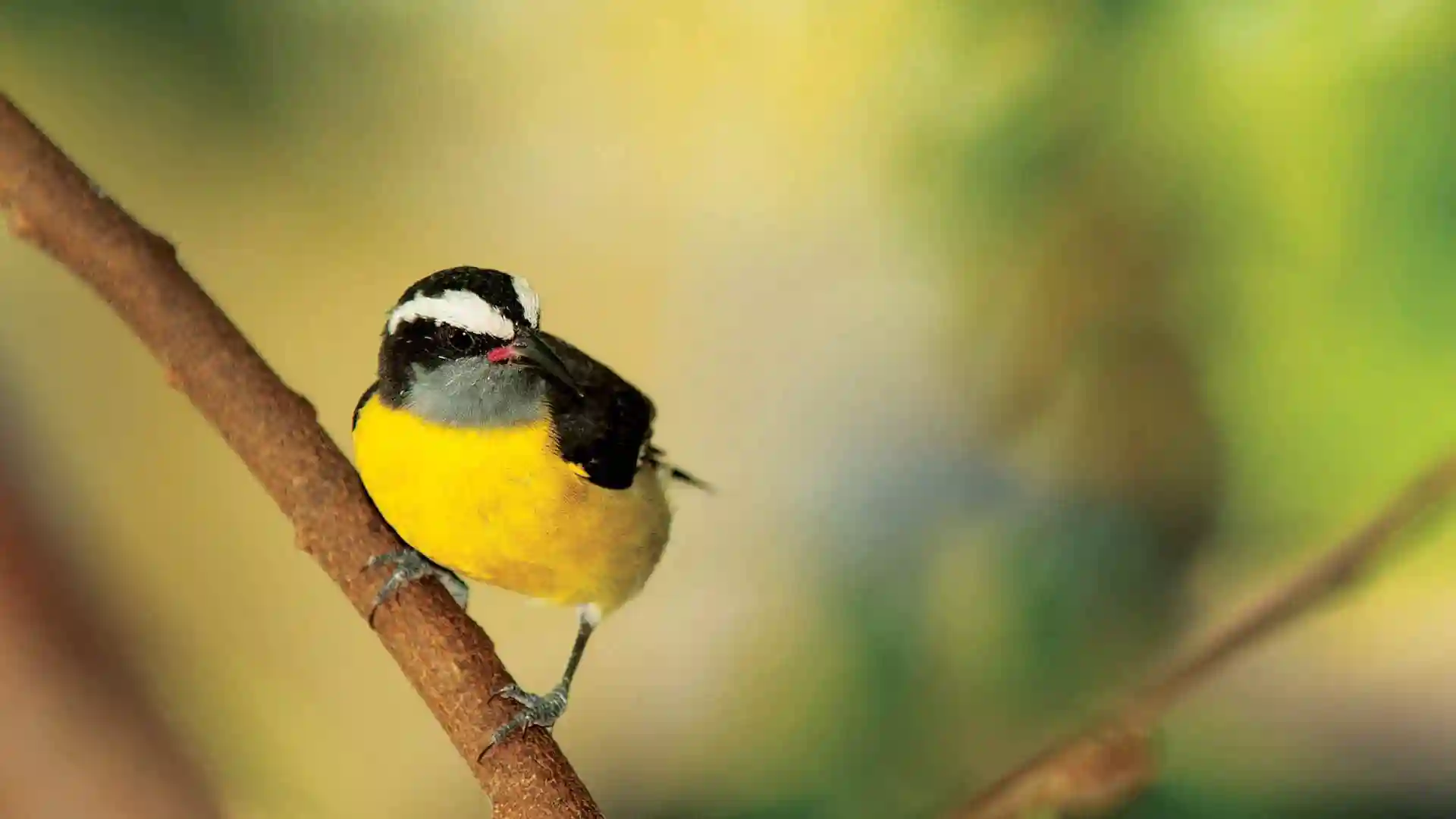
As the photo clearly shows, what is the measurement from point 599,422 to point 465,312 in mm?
161

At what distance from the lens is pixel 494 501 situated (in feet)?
3.16

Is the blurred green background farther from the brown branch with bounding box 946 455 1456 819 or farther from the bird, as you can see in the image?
the bird

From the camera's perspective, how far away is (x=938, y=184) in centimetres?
135

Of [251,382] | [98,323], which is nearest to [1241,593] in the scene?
[251,382]

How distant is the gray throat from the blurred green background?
1.49 ft

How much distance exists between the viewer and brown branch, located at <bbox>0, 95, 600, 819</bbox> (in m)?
0.98

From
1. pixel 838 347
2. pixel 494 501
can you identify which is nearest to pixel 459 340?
pixel 494 501

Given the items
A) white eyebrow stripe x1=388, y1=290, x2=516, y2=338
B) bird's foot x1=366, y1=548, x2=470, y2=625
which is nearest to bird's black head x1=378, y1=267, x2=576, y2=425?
white eyebrow stripe x1=388, y1=290, x2=516, y2=338

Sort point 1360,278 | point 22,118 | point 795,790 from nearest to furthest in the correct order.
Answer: point 22,118
point 1360,278
point 795,790

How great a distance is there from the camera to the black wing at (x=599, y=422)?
3.29ft

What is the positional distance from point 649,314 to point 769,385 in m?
0.16

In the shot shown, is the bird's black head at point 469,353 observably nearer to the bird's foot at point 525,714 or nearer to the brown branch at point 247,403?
the brown branch at point 247,403

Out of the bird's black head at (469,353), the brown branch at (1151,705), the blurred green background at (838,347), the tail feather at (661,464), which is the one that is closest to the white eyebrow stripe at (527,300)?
the bird's black head at (469,353)

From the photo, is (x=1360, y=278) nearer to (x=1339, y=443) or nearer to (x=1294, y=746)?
(x=1339, y=443)
